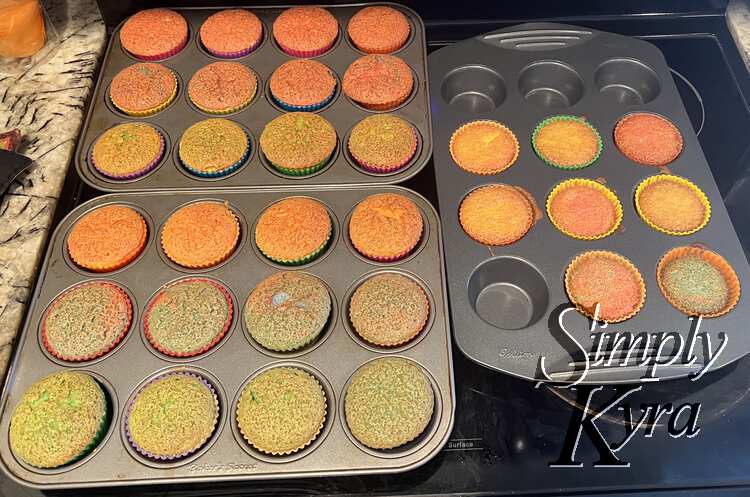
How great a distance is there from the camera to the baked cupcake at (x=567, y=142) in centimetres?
226

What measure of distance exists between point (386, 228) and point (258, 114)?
0.80 m

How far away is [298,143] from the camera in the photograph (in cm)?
220

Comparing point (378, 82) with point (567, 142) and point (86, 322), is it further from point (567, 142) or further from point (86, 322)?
point (86, 322)

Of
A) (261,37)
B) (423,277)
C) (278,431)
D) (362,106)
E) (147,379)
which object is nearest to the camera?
(278,431)

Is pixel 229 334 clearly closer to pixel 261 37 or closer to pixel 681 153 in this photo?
pixel 261 37

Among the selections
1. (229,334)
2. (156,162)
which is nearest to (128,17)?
(156,162)

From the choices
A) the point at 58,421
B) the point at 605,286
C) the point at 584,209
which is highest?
the point at 584,209

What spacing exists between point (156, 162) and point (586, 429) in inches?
73.4

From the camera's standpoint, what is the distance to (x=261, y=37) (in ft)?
8.41

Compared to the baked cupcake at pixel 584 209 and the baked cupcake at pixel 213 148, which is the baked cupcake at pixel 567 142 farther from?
the baked cupcake at pixel 213 148

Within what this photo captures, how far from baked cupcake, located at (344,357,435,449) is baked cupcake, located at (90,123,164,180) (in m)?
1.20

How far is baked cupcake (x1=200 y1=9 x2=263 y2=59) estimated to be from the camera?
2.50 metres

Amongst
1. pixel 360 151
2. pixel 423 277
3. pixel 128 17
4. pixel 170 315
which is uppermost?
pixel 128 17

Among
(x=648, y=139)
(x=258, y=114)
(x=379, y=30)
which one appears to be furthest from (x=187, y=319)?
(x=648, y=139)
